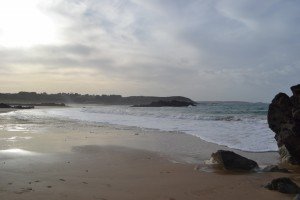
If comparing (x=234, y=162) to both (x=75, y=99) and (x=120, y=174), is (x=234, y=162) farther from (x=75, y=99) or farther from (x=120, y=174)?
(x=75, y=99)

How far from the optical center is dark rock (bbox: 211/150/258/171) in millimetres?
9852

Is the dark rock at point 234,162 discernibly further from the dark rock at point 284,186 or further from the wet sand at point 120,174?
the dark rock at point 284,186

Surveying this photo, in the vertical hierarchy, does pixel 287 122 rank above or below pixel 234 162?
above

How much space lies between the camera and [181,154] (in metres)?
12.8

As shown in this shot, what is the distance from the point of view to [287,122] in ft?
38.6

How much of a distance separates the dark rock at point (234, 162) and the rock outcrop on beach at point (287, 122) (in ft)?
5.26

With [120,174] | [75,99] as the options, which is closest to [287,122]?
[120,174]

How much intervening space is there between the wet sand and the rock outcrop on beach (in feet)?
2.41

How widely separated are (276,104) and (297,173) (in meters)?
3.00

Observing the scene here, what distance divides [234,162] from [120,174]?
286 centimetres

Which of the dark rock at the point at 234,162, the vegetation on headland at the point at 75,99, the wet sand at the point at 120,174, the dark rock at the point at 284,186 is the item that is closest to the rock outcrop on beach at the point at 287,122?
the wet sand at the point at 120,174

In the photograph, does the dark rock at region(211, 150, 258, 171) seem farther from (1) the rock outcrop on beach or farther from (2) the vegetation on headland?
(2) the vegetation on headland

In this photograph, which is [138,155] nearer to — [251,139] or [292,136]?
[292,136]

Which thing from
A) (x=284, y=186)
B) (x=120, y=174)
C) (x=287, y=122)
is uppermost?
(x=287, y=122)
